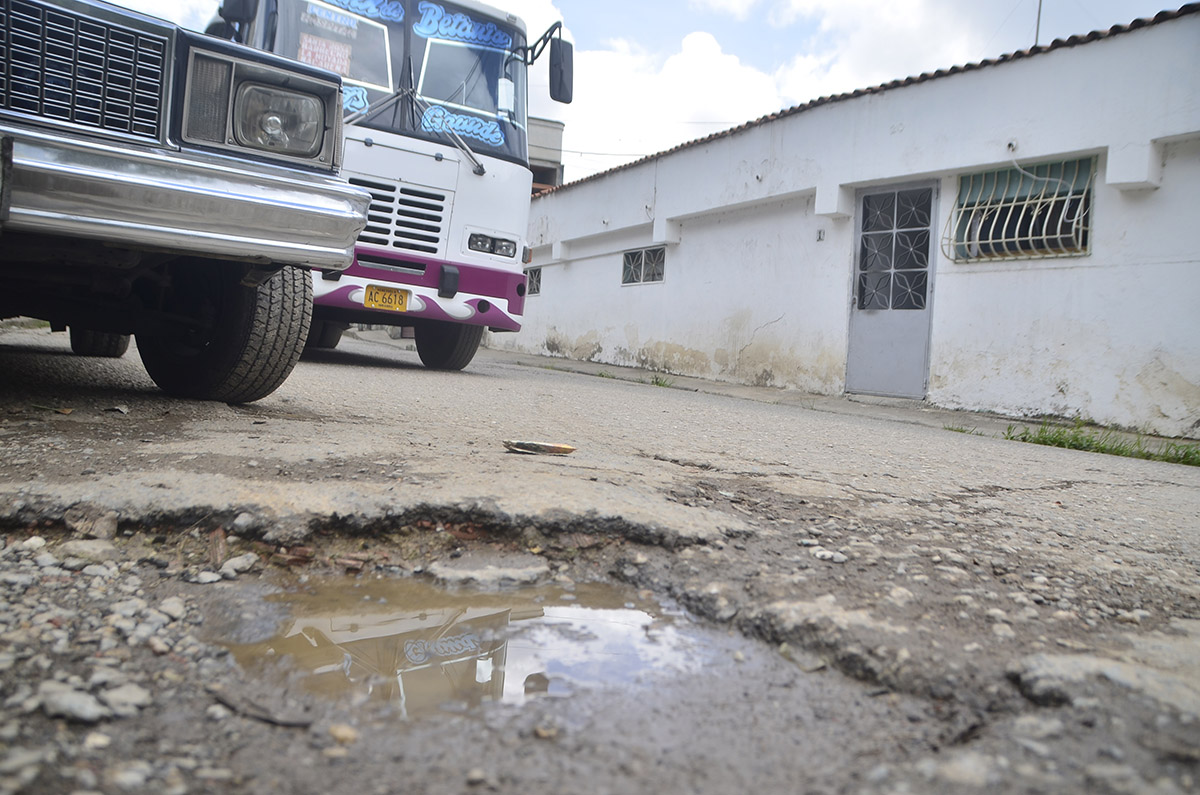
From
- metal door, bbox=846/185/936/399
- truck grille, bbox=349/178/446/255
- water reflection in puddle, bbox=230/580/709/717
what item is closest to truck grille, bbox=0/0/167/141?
water reflection in puddle, bbox=230/580/709/717

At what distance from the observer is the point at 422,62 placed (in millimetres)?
5664

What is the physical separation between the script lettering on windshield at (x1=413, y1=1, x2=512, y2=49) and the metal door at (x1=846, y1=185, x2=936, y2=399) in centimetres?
406

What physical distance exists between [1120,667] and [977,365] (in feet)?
21.3

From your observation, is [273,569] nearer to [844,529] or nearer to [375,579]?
[375,579]

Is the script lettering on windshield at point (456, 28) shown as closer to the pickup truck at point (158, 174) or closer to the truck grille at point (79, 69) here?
the pickup truck at point (158, 174)

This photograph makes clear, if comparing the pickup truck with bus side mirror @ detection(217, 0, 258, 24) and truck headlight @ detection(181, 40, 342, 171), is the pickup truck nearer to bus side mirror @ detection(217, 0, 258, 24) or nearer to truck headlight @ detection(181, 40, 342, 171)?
truck headlight @ detection(181, 40, 342, 171)

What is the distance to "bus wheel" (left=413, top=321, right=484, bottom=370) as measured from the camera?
21.7 ft

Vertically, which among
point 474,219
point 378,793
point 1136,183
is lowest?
point 378,793

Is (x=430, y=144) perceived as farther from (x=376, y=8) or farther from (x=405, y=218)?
(x=376, y=8)

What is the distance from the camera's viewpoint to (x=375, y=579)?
5.21 ft

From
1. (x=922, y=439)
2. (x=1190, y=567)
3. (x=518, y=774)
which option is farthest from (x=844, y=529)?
(x=922, y=439)

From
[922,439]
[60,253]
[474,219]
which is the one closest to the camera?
[60,253]

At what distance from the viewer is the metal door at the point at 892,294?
7660 millimetres

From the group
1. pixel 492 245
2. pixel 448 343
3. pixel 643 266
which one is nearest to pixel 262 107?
pixel 492 245
